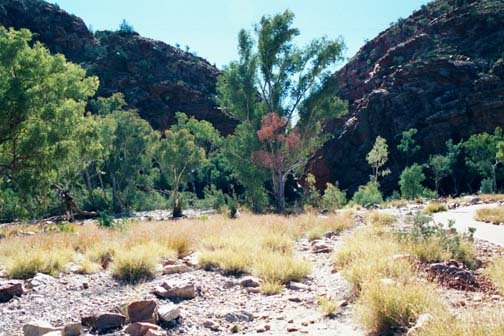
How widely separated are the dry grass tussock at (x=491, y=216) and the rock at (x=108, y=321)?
11324 millimetres

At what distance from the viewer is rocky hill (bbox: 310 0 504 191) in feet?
151

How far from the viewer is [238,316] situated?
4.47 meters

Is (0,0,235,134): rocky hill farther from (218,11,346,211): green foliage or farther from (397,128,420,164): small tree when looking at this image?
(218,11,346,211): green foliage

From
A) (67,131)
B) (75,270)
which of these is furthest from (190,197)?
(75,270)

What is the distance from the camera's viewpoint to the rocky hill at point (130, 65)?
195ft

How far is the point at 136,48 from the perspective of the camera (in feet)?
219

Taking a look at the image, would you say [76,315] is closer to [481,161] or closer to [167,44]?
[481,161]

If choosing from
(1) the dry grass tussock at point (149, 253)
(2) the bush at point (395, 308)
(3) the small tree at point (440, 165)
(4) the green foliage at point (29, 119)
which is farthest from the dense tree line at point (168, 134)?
(2) the bush at point (395, 308)

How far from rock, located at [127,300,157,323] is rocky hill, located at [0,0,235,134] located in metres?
57.1

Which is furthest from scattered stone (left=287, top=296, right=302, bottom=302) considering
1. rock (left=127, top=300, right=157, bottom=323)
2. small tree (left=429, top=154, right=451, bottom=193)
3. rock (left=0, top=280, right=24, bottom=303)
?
small tree (left=429, top=154, right=451, bottom=193)

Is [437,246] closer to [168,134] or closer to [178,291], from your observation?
[178,291]

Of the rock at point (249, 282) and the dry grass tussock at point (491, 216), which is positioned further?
the dry grass tussock at point (491, 216)

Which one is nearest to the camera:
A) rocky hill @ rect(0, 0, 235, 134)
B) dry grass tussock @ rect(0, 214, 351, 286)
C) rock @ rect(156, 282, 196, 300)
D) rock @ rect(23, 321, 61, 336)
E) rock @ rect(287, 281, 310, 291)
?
rock @ rect(23, 321, 61, 336)

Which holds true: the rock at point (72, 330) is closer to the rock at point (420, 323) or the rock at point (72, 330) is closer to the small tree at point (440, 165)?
the rock at point (420, 323)
